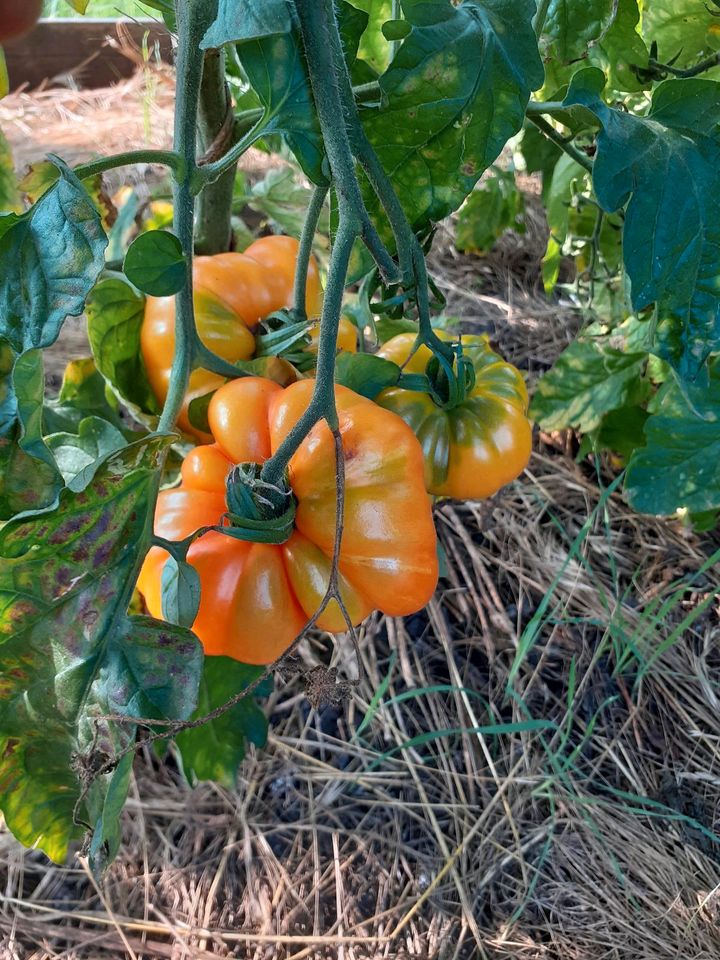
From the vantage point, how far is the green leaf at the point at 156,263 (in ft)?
1.85

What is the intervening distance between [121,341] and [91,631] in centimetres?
35

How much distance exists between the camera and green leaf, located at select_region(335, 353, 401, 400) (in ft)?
2.33

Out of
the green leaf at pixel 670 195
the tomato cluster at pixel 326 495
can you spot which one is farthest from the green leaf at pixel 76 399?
the green leaf at pixel 670 195

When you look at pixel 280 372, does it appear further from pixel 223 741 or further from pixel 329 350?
pixel 223 741

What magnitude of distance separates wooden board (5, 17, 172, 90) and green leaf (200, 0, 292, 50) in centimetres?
191

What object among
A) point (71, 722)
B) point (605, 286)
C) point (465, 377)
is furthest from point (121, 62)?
point (71, 722)

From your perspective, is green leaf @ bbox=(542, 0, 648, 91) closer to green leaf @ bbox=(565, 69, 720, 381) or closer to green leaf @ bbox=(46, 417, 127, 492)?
green leaf @ bbox=(565, 69, 720, 381)

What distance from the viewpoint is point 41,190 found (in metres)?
0.76

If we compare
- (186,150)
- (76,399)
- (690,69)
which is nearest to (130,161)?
(186,150)

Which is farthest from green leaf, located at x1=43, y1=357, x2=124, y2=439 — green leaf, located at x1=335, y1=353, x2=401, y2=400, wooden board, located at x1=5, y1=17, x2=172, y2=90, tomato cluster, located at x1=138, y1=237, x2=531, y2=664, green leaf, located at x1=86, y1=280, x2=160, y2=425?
wooden board, located at x1=5, y1=17, x2=172, y2=90

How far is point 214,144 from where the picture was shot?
0.83 metres

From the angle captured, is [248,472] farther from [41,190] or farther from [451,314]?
[451,314]

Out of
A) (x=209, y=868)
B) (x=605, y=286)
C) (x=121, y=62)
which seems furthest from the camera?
(x=121, y=62)

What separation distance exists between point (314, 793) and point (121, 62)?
2286mm
